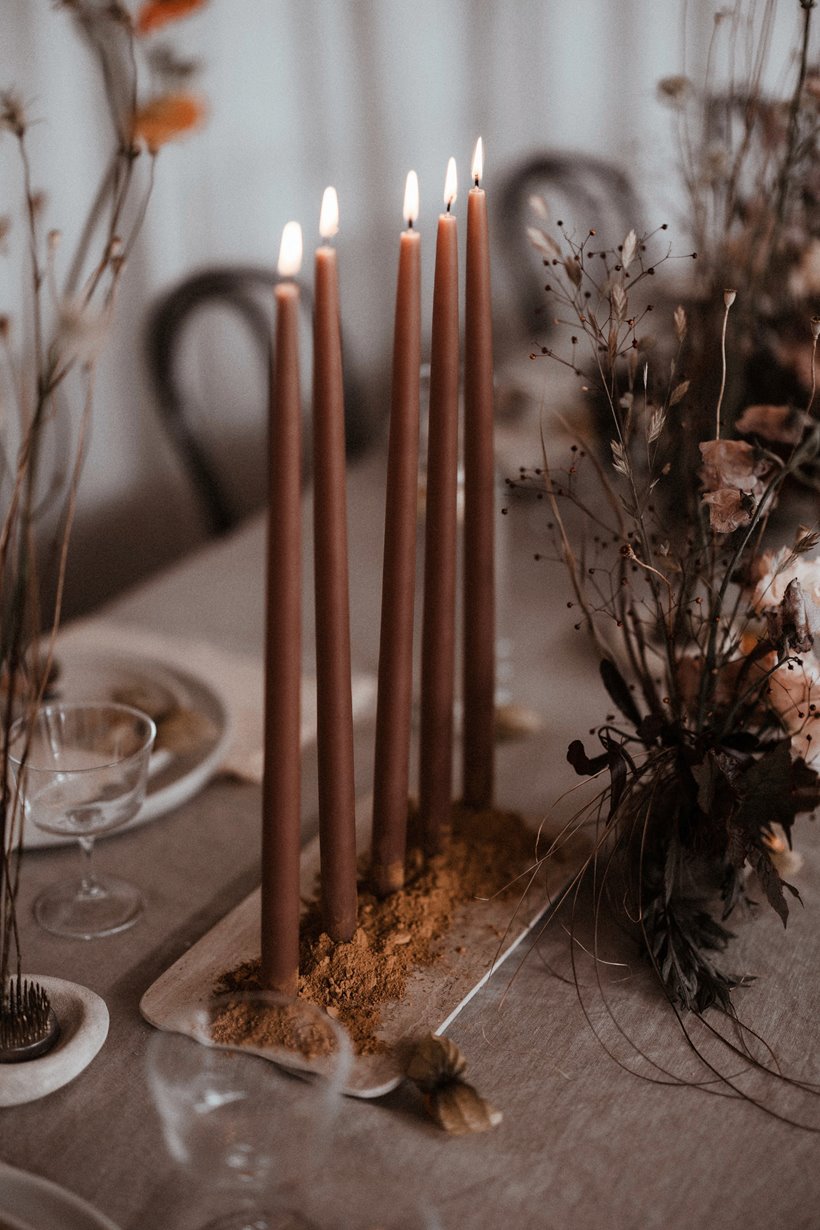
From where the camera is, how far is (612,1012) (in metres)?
0.78

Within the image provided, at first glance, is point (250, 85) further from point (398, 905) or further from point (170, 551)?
point (398, 905)

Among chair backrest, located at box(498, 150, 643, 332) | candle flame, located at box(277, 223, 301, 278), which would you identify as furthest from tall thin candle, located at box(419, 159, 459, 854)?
chair backrest, located at box(498, 150, 643, 332)

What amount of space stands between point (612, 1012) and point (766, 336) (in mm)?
918

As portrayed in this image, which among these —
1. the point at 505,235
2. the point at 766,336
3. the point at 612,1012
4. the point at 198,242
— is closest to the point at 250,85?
the point at 198,242

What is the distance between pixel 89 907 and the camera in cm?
90

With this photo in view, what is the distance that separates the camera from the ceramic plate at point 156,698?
1021 mm

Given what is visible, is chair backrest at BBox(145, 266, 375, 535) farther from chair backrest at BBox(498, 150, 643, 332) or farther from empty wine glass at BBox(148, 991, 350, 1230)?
empty wine glass at BBox(148, 991, 350, 1230)

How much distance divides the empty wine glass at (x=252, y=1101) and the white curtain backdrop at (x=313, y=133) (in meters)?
1.76

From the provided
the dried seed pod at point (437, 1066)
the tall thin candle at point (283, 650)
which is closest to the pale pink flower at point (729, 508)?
the tall thin candle at point (283, 650)

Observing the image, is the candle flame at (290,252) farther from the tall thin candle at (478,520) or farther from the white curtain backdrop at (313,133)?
Result: the white curtain backdrop at (313,133)

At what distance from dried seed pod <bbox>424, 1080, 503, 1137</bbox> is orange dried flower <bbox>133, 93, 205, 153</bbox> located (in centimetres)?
55

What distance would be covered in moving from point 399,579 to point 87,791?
0.29 m

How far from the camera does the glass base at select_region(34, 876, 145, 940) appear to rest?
0.88 m

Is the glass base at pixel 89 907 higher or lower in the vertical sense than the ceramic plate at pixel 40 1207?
higher
